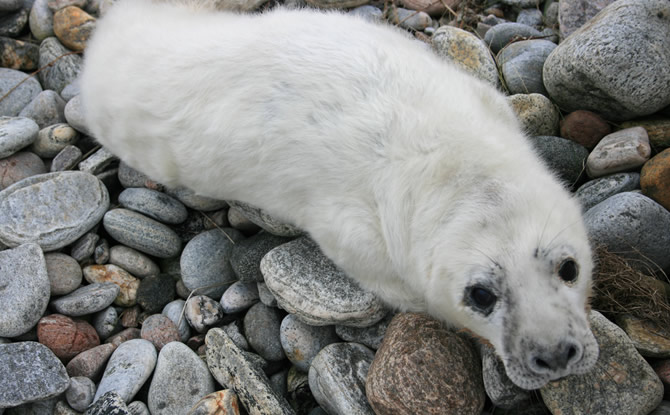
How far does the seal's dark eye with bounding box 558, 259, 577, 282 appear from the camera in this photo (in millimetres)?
2328

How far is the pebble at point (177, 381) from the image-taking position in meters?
2.96

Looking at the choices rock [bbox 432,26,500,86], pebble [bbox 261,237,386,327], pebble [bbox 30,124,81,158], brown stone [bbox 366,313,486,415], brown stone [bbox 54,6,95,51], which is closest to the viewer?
brown stone [bbox 366,313,486,415]

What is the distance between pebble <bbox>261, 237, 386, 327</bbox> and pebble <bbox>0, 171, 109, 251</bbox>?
136cm

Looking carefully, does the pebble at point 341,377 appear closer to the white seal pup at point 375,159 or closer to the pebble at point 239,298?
the white seal pup at point 375,159

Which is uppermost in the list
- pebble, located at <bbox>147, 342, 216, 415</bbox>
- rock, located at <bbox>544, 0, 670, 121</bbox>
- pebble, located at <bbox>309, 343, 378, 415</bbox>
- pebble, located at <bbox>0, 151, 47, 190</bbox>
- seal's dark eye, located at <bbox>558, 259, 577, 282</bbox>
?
rock, located at <bbox>544, 0, 670, 121</bbox>

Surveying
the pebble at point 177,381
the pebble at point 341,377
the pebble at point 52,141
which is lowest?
the pebble at point 177,381

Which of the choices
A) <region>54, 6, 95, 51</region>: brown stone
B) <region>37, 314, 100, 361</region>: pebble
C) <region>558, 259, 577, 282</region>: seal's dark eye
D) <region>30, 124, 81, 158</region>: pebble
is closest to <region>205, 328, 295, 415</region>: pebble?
<region>37, 314, 100, 361</region>: pebble

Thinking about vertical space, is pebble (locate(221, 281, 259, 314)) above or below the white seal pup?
below

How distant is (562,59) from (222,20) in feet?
7.19

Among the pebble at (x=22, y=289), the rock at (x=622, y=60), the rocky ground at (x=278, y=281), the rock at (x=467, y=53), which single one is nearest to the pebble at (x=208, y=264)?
the rocky ground at (x=278, y=281)

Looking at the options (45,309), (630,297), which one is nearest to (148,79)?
(45,309)

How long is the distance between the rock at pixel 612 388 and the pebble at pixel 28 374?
2461 mm

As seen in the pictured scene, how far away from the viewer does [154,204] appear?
→ 376 centimetres

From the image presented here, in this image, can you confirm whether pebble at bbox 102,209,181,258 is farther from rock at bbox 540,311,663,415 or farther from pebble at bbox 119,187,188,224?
rock at bbox 540,311,663,415
